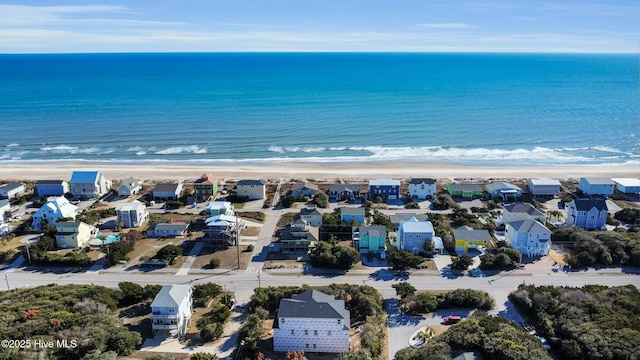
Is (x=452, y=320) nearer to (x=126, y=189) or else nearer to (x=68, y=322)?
(x=68, y=322)

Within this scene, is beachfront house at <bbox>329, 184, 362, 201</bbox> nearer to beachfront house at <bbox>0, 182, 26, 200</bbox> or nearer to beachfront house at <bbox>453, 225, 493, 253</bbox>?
beachfront house at <bbox>453, 225, 493, 253</bbox>

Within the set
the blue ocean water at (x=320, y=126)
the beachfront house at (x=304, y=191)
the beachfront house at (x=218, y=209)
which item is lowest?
the beachfront house at (x=218, y=209)

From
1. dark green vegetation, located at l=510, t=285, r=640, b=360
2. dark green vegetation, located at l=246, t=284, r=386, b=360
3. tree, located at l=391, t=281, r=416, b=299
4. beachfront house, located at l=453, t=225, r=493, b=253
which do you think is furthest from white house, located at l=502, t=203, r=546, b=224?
dark green vegetation, located at l=246, t=284, r=386, b=360

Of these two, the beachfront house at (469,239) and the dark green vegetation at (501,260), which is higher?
the beachfront house at (469,239)

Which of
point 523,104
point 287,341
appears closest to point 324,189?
point 287,341

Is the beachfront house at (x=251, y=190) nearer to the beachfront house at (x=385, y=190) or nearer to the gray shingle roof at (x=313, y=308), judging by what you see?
the beachfront house at (x=385, y=190)

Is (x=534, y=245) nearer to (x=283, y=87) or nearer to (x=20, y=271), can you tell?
(x=20, y=271)

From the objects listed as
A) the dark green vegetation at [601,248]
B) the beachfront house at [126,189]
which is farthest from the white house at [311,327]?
the beachfront house at [126,189]
